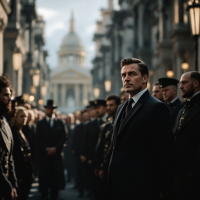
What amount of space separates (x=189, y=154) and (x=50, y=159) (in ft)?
21.1

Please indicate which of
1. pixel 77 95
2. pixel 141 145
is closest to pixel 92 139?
pixel 141 145

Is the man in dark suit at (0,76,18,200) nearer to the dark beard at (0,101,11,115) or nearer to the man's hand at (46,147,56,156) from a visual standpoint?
the dark beard at (0,101,11,115)

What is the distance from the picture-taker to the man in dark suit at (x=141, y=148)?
14.3ft

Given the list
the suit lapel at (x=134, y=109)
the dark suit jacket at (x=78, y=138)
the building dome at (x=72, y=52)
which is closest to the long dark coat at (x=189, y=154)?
the suit lapel at (x=134, y=109)

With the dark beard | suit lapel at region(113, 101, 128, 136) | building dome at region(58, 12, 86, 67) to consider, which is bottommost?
suit lapel at region(113, 101, 128, 136)

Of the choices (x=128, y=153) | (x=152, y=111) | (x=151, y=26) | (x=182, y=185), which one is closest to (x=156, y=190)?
(x=128, y=153)

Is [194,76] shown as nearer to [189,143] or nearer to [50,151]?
[189,143]

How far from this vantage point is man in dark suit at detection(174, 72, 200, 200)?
18.9 ft

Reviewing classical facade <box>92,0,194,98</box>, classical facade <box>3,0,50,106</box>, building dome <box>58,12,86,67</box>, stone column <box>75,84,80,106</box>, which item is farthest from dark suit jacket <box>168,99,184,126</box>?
building dome <box>58,12,86,67</box>

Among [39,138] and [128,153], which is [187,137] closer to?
[128,153]

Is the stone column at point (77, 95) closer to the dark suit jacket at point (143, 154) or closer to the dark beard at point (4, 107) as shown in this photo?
the dark beard at point (4, 107)

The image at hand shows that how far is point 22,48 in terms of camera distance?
34.0 metres

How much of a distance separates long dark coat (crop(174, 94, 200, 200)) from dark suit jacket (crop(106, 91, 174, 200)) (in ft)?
5.06

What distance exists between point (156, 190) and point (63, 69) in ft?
448
